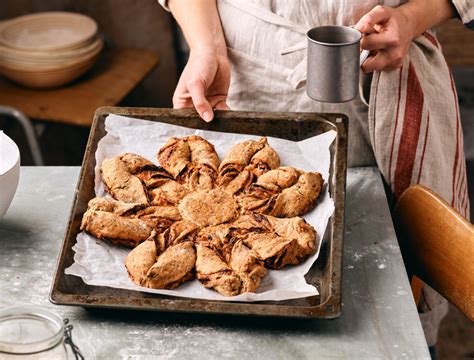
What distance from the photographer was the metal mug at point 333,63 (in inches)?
61.7

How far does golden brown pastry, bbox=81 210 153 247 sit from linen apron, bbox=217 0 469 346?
0.56 m

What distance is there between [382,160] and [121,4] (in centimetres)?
211

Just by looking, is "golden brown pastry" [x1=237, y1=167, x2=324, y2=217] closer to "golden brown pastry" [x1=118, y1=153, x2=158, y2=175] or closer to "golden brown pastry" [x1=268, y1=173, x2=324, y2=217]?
"golden brown pastry" [x1=268, y1=173, x2=324, y2=217]

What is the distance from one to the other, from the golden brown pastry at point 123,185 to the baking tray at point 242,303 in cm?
4

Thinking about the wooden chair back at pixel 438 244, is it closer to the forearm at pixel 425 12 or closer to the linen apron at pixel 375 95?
the linen apron at pixel 375 95

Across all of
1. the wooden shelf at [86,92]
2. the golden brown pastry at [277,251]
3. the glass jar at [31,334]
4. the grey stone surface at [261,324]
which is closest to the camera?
the glass jar at [31,334]

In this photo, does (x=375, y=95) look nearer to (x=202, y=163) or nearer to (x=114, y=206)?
(x=202, y=163)

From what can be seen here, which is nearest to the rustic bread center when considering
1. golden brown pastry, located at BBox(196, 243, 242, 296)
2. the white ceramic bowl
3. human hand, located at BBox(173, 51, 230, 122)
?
golden brown pastry, located at BBox(196, 243, 242, 296)

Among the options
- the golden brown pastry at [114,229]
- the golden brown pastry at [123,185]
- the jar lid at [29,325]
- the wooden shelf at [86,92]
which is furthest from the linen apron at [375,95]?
the wooden shelf at [86,92]

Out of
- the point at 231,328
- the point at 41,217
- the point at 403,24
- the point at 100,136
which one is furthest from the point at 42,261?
the point at 403,24

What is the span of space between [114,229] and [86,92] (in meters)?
1.85

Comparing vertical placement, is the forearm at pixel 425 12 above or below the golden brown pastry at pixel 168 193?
above

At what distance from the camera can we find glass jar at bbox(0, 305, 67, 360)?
1.13m

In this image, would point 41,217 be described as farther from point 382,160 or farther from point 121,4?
point 121,4
